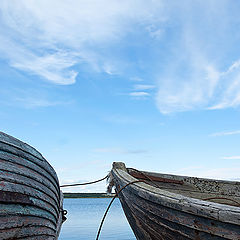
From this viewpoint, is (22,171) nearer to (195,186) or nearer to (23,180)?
(23,180)

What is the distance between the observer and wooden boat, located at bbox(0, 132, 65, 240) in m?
3.06

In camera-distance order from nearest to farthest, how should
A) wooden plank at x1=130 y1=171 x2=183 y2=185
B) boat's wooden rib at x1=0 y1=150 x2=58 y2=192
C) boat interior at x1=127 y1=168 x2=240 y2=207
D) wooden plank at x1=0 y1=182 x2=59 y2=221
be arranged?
wooden plank at x1=0 y1=182 x2=59 y2=221, boat's wooden rib at x1=0 y1=150 x2=58 y2=192, wooden plank at x1=130 y1=171 x2=183 y2=185, boat interior at x1=127 y1=168 x2=240 y2=207

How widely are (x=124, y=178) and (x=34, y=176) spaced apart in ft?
4.90

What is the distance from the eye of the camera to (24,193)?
333cm

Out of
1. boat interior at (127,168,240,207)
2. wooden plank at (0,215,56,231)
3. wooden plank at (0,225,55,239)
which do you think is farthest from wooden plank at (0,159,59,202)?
boat interior at (127,168,240,207)

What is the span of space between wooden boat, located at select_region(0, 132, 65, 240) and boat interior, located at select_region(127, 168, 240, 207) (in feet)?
6.72

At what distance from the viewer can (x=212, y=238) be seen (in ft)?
9.07

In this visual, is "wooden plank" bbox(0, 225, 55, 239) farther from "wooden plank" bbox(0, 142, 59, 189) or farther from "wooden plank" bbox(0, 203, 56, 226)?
"wooden plank" bbox(0, 142, 59, 189)

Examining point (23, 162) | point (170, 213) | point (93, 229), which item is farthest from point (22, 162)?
Answer: point (93, 229)

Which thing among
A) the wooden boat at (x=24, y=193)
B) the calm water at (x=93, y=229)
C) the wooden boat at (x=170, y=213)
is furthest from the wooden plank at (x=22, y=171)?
the calm water at (x=93, y=229)

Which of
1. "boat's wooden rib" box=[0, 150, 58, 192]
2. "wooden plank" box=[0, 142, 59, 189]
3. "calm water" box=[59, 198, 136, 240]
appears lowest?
"calm water" box=[59, 198, 136, 240]

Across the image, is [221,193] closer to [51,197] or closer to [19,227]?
[51,197]

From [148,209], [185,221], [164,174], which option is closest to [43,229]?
[148,209]

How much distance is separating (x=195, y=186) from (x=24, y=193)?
175 inches
